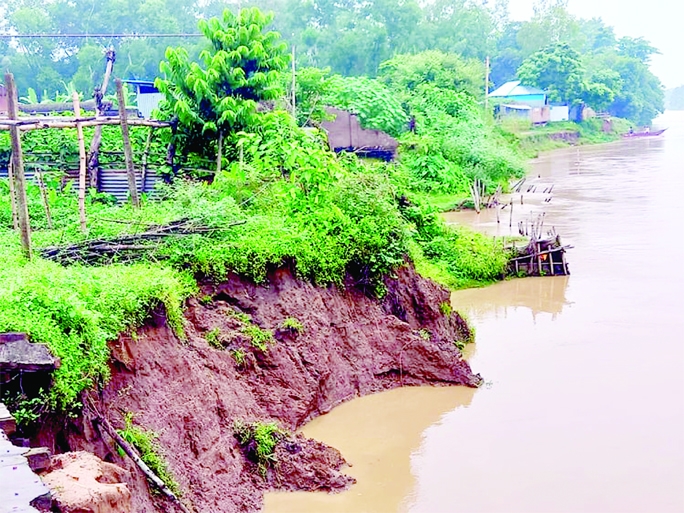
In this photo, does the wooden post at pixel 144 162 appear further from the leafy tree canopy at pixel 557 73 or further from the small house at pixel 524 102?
the leafy tree canopy at pixel 557 73

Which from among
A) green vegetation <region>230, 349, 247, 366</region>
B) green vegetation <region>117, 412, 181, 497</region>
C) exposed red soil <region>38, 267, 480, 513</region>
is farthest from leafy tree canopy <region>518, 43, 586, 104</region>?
green vegetation <region>117, 412, 181, 497</region>

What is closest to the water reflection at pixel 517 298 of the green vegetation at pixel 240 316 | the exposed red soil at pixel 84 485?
the green vegetation at pixel 240 316

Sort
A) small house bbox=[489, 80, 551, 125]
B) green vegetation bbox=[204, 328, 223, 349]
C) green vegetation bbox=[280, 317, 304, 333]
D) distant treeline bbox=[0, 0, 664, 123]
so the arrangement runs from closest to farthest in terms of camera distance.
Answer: green vegetation bbox=[204, 328, 223, 349] → green vegetation bbox=[280, 317, 304, 333] → distant treeline bbox=[0, 0, 664, 123] → small house bbox=[489, 80, 551, 125]

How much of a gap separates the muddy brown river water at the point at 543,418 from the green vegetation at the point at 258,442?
46 cm

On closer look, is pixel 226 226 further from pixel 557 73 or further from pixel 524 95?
pixel 524 95

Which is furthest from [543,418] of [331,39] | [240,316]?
[331,39]

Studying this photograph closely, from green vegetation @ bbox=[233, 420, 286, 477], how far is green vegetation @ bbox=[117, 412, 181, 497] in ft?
4.62

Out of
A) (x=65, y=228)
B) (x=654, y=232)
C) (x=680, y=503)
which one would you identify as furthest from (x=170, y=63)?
(x=654, y=232)

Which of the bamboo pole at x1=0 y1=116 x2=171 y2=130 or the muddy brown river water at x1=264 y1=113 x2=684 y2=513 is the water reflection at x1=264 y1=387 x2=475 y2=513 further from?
the bamboo pole at x1=0 y1=116 x2=171 y2=130

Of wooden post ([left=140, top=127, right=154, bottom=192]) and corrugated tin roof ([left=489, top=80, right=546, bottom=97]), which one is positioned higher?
Answer: corrugated tin roof ([left=489, top=80, right=546, bottom=97])

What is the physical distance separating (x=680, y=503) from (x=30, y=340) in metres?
7.00

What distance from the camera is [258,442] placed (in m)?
9.35

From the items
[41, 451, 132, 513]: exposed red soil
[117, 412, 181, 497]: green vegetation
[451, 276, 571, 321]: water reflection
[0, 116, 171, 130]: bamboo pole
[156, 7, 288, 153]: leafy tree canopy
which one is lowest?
[451, 276, 571, 321]: water reflection

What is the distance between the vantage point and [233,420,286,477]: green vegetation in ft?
30.5
